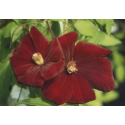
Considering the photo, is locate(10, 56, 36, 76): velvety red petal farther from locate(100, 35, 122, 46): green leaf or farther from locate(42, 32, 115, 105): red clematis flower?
locate(100, 35, 122, 46): green leaf

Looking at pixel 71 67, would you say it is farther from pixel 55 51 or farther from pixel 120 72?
pixel 120 72

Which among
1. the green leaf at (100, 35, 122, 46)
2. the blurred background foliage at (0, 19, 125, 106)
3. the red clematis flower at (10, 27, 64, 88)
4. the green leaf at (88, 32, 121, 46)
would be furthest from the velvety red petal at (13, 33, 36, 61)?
the green leaf at (100, 35, 122, 46)

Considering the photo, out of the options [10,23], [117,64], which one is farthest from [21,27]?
[117,64]

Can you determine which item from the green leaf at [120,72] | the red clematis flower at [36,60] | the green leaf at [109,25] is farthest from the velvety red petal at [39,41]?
the green leaf at [120,72]

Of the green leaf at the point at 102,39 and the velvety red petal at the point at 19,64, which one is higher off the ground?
the green leaf at the point at 102,39

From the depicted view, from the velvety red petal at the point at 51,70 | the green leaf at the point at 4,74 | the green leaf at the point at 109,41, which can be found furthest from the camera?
the green leaf at the point at 109,41

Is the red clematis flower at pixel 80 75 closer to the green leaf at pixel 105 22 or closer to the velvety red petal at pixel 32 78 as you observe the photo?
the velvety red petal at pixel 32 78
